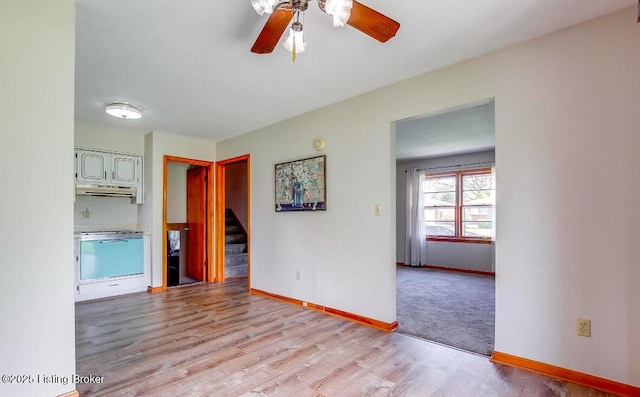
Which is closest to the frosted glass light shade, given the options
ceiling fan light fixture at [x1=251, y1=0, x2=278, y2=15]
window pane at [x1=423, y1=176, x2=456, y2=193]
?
ceiling fan light fixture at [x1=251, y1=0, x2=278, y2=15]

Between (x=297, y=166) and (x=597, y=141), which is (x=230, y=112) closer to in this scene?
(x=297, y=166)

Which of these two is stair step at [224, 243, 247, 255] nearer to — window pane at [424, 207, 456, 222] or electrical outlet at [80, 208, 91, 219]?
electrical outlet at [80, 208, 91, 219]

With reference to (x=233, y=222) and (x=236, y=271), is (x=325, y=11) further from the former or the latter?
(x=233, y=222)

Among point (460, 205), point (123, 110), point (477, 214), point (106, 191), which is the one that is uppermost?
point (123, 110)

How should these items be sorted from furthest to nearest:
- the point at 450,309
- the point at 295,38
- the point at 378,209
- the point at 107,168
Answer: the point at 107,168, the point at 450,309, the point at 378,209, the point at 295,38

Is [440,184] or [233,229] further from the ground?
[440,184]

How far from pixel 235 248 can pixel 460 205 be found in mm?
4479

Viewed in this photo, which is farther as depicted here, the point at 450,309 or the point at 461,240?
the point at 461,240

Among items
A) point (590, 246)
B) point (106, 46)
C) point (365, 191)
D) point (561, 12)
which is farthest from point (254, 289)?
point (561, 12)

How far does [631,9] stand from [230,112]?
3.47m

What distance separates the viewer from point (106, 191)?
170 inches

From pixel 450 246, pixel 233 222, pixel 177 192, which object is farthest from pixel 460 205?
pixel 177 192

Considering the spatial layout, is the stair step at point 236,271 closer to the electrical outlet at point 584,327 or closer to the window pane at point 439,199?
the window pane at point 439,199

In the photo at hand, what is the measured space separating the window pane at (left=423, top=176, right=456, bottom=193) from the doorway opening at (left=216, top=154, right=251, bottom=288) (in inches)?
153
